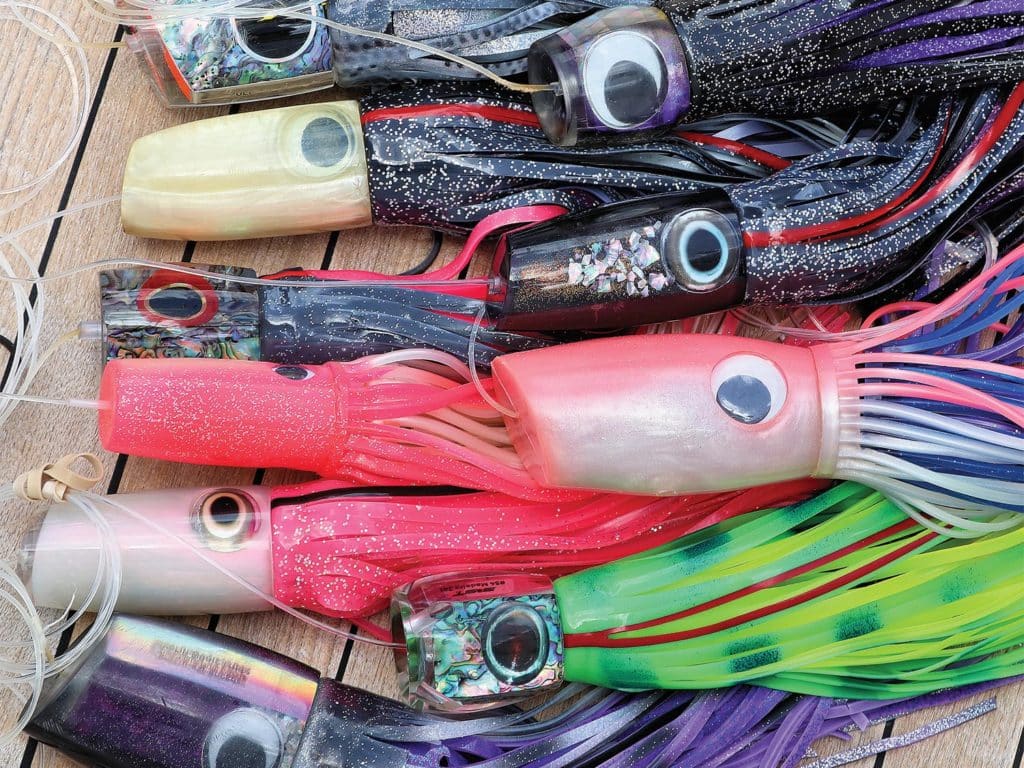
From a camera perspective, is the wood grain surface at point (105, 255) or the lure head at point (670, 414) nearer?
the lure head at point (670, 414)


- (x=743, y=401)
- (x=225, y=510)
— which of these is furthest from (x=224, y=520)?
(x=743, y=401)

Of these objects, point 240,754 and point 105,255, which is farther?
point 105,255

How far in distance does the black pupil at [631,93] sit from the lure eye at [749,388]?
24cm

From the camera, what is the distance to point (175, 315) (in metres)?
1.06

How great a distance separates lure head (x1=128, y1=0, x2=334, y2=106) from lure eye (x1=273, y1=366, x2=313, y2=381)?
0.28m

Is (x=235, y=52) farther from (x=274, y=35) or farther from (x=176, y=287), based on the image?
(x=176, y=287)

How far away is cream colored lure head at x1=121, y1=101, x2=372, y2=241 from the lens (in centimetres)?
107

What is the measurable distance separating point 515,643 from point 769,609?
0.77ft

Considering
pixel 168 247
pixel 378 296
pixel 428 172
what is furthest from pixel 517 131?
pixel 168 247

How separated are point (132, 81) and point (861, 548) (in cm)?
83

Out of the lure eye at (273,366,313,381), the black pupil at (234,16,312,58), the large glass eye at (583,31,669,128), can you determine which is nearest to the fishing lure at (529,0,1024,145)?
the large glass eye at (583,31,669,128)

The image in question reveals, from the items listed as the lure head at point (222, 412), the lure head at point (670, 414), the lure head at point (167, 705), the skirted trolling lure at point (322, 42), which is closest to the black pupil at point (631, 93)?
the skirted trolling lure at point (322, 42)

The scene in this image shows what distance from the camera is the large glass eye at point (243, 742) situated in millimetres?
1007

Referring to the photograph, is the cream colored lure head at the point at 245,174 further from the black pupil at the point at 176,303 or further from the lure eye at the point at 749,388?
the lure eye at the point at 749,388
